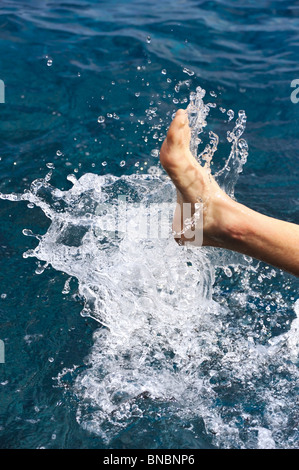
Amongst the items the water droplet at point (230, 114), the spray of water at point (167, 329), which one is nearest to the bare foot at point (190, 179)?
the spray of water at point (167, 329)

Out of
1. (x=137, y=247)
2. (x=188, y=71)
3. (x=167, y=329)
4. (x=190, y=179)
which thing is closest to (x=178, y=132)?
(x=190, y=179)

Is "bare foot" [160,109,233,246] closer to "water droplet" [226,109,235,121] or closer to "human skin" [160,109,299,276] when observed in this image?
"human skin" [160,109,299,276]

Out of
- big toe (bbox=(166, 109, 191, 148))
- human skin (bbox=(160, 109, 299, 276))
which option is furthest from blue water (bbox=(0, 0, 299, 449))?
big toe (bbox=(166, 109, 191, 148))

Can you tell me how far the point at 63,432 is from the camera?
1.98 m

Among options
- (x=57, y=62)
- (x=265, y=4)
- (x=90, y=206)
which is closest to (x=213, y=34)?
(x=265, y=4)

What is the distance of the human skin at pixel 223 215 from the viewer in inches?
78.7

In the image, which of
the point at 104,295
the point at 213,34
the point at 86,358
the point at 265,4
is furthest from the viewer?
the point at 265,4

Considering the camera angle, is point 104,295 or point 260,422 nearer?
point 260,422

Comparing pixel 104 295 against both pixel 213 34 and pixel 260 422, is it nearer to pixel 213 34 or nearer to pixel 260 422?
pixel 260 422

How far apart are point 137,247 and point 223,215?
0.83m

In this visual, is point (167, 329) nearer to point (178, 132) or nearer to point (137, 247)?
point (137, 247)
